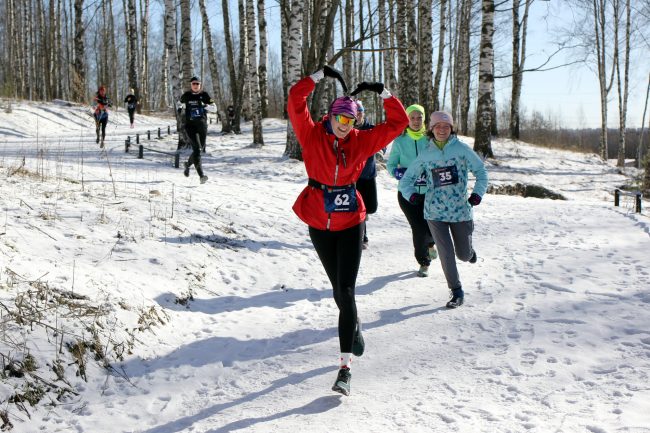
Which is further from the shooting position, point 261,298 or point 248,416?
point 261,298

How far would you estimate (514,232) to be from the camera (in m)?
9.25

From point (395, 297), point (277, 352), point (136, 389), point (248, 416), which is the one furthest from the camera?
point (395, 297)

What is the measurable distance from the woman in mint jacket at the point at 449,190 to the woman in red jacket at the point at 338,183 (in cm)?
170

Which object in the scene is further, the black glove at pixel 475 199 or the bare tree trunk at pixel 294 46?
the bare tree trunk at pixel 294 46

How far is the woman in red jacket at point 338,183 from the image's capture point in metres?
3.86

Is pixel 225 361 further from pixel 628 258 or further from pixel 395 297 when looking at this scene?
pixel 628 258

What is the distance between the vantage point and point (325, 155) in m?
3.86

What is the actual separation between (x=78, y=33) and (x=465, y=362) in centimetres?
2600

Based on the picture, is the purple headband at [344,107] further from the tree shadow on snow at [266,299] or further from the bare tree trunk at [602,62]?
the bare tree trunk at [602,62]

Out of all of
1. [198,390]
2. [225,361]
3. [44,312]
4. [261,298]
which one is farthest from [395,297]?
[44,312]

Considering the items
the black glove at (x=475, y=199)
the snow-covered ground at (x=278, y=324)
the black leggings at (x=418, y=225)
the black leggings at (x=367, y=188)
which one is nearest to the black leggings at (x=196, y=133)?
the snow-covered ground at (x=278, y=324)

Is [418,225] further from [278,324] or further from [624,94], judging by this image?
[624,94]

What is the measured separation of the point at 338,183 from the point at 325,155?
23 cm

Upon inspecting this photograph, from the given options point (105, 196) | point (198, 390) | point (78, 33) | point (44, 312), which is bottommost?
point (198, 390)
